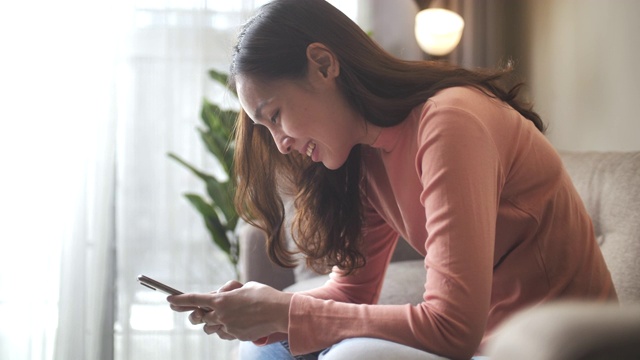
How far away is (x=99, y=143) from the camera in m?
2.93

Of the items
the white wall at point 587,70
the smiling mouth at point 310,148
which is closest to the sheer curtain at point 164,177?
the white wall at point 587,70

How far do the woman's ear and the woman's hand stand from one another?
0.30 meters

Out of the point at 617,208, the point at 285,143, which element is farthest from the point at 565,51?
the point at 285,143

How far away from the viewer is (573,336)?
41 centimetres

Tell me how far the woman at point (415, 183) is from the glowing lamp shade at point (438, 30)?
1.74 m

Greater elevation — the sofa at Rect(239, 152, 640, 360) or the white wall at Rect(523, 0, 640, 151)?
the white wall at Rect(523, 0, 640, 151)

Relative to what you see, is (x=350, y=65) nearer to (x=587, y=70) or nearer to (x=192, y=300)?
(x=192, y=300)

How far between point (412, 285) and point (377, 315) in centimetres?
103

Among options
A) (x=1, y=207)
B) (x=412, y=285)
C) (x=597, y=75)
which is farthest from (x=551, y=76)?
(x=1, y=207)

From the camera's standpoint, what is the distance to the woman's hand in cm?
102

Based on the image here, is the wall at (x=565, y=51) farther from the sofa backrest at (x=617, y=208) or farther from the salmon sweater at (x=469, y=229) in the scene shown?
the salmon sweater at (x=469, y=229)

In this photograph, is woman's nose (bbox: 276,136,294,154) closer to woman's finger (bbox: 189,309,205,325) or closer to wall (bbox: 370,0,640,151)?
woman's finger (bbox: 189,309,205,325)

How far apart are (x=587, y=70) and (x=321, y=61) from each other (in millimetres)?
1592

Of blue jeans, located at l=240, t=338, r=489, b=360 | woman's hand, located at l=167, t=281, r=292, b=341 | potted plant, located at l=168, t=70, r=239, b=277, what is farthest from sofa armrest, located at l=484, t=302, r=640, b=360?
potted plant, located at l=168, t=70, r=239, b=277
